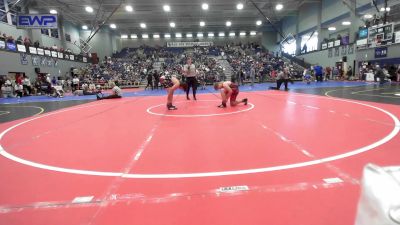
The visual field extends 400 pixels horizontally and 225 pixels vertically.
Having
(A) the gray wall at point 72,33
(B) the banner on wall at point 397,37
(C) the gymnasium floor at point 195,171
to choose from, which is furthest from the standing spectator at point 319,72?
(A) the gray wall at point 72,33

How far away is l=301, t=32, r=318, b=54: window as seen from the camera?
A: 113ft

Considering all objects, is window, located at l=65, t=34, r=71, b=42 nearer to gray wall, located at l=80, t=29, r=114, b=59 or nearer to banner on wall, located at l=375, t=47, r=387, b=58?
gray wall, located at l=80, t=29, r=114, b=59

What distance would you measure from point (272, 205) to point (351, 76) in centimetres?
2786

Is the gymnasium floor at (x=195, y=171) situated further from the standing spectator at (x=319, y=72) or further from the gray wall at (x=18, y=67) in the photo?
the standing spectator at (x=319, y=72)

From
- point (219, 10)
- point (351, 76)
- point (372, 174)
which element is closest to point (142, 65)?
point (219, 10)

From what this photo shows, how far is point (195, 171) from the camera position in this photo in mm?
3309

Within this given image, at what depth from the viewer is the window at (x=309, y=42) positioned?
34588 millimetres

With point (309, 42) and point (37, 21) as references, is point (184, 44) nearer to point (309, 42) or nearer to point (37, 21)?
point (309, 42)

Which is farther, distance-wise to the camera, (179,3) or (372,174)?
(179,3)

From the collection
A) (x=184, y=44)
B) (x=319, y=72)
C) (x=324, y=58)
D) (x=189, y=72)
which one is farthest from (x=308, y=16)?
(x=189, y=72)

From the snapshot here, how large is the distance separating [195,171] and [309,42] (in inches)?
1491

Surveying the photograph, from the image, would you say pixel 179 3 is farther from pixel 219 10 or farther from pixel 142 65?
pixel 142 65

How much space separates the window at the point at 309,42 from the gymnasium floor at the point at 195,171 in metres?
31.8

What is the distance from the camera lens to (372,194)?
3.07 feet
